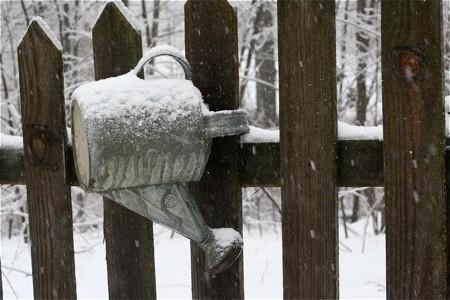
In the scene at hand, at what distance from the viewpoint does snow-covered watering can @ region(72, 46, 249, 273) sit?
1.30 metres

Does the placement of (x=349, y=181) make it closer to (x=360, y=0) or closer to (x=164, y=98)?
(x=164, y=98)

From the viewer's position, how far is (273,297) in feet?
10.5

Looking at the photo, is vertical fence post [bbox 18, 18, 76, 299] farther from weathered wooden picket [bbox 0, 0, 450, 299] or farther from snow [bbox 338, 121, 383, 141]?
snow [bbox 338, 121, 383, 141]

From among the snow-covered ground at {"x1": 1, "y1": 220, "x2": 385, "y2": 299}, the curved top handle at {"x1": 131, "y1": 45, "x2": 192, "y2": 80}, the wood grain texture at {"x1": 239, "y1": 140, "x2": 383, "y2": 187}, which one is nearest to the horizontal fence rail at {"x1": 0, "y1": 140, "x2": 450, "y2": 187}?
the wood grain texture at {"x1": 239, "y1": 140, "x2": 383, "y2": 187}

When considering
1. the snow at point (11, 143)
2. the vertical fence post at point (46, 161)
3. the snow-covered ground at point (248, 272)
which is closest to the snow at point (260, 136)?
the vertical fence post at point (46, 161)

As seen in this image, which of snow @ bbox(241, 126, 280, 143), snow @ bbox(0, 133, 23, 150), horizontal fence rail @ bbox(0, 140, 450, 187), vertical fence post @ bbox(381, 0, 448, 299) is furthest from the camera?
snow @ bbox(0, 133, 23, 150)

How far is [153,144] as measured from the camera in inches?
52.6

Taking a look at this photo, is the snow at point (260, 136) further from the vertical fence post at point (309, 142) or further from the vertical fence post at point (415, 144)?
the vertical fence post at point (415, 144)

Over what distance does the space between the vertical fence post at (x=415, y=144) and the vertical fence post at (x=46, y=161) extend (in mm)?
871

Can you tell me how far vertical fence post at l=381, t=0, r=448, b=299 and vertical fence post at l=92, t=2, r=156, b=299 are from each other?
641 mm

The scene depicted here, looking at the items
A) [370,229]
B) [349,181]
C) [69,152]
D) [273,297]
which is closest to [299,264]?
[349,181]

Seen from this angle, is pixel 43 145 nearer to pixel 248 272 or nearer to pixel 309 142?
pixel 309 142

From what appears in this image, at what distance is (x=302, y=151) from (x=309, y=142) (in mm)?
27

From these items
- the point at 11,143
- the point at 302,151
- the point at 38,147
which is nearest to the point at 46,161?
the point at 38,147
